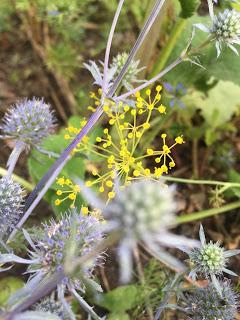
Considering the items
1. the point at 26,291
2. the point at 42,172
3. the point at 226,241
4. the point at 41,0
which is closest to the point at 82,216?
the point at 26,291

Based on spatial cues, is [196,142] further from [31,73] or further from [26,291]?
[26,291]

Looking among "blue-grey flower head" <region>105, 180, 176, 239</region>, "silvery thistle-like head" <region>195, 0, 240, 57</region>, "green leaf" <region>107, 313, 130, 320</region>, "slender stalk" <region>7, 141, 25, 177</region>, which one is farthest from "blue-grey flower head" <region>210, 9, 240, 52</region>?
"green leaf" <region>107, 313, 130, 320</region>

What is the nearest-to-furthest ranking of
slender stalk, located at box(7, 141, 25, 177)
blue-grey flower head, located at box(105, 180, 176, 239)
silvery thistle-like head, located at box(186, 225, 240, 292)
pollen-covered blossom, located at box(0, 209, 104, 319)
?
blue-grey flower head, located at box(105, 180, 176, 239) → pollen-covered blossom, located at box(0, 209, 104, 319) → silvery thistle-like head, located at box(186, 225, 240, 292) → slender stalk, located at box(7, 141, 25, 177)

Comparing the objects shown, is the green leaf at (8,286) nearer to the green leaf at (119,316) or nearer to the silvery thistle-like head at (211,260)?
the green leaf at (119,316)

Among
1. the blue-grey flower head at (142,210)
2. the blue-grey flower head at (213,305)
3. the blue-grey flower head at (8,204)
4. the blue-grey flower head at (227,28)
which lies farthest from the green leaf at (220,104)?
the blue-grey flower head at (142,210)

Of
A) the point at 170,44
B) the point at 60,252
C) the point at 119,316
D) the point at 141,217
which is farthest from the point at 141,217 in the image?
the point at 170,44

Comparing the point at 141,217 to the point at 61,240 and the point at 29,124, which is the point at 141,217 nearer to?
the point at 61,240

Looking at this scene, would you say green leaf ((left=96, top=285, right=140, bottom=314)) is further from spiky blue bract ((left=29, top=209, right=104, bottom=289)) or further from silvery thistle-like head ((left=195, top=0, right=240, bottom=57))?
silvery thistle-like head ((left=195, top=0, right=240, bottom=57))
